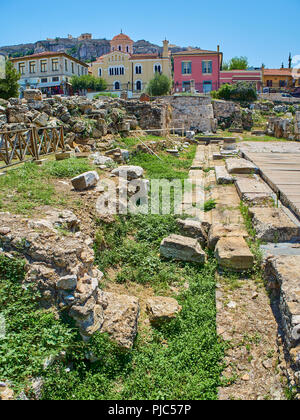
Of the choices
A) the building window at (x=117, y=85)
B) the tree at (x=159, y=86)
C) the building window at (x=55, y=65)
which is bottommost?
the tree at (x=159, y=86)

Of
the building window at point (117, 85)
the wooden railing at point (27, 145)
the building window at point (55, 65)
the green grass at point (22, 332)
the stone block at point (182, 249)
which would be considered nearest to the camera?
the green grass at point (22, 332)

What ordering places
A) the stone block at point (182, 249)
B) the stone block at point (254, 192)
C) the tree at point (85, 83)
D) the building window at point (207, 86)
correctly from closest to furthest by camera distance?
the stone block at point (182, 249), the stone block at point (254, 192), the tree at point (85, 83), the building window at point (207, 86)

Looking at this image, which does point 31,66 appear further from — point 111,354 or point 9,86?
point 111,354

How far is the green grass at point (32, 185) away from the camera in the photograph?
20.8 ft

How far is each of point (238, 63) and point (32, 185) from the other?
5547cm

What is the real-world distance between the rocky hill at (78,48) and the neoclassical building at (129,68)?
70.0m

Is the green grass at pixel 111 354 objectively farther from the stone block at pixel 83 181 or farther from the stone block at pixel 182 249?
the stone block at pixel 83 181

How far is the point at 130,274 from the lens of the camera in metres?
6.16

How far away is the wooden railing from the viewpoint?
8852mm

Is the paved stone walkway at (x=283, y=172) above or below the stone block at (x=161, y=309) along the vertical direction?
above

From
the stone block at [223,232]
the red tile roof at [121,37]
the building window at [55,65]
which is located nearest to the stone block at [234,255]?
the stone block at [223,232]

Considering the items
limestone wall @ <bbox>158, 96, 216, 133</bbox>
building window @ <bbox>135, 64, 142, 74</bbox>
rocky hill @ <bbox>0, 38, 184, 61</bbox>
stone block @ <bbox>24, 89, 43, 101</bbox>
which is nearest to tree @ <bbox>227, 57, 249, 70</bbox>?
building window @ <bbox>135, 64, 142, 74</bbox>

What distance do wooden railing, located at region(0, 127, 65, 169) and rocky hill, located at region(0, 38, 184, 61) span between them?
4262 inches

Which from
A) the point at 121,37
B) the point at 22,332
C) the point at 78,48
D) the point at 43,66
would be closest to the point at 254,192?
the point at 22,332
